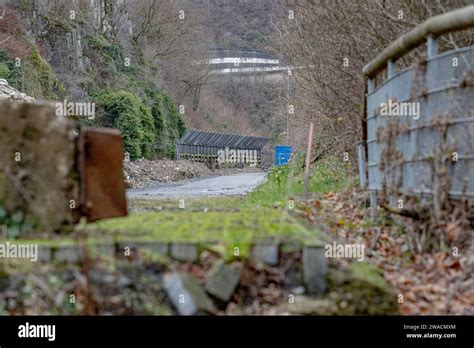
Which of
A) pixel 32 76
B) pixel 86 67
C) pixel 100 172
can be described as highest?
pixel 86 67

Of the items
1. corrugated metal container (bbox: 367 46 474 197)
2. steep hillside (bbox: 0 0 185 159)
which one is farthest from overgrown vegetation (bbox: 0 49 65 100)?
corrugated metal container (bbox: 367 46 474 197)

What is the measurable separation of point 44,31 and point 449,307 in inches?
1016

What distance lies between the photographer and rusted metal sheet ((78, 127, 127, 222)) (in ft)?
14.6

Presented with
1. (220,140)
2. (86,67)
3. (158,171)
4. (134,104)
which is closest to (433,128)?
(158,171)

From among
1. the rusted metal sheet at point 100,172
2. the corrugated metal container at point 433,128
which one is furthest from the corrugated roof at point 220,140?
the rusted metal sheet at point 100,172

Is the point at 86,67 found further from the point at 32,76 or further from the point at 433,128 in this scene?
the point at 433,128

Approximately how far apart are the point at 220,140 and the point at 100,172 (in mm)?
37961

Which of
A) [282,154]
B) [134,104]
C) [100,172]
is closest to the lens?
[100,172]

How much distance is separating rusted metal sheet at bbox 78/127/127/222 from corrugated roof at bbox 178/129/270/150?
104 feet

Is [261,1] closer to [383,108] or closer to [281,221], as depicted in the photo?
[383,108]

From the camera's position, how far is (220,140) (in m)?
42.5

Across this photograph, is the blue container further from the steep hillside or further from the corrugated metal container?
the corrugated metal container

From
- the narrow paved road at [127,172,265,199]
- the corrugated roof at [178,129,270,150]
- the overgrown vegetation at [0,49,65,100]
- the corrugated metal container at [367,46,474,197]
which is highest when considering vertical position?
the overgrown vegetation at [0,49,65,100]

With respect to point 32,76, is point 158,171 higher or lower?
lower
